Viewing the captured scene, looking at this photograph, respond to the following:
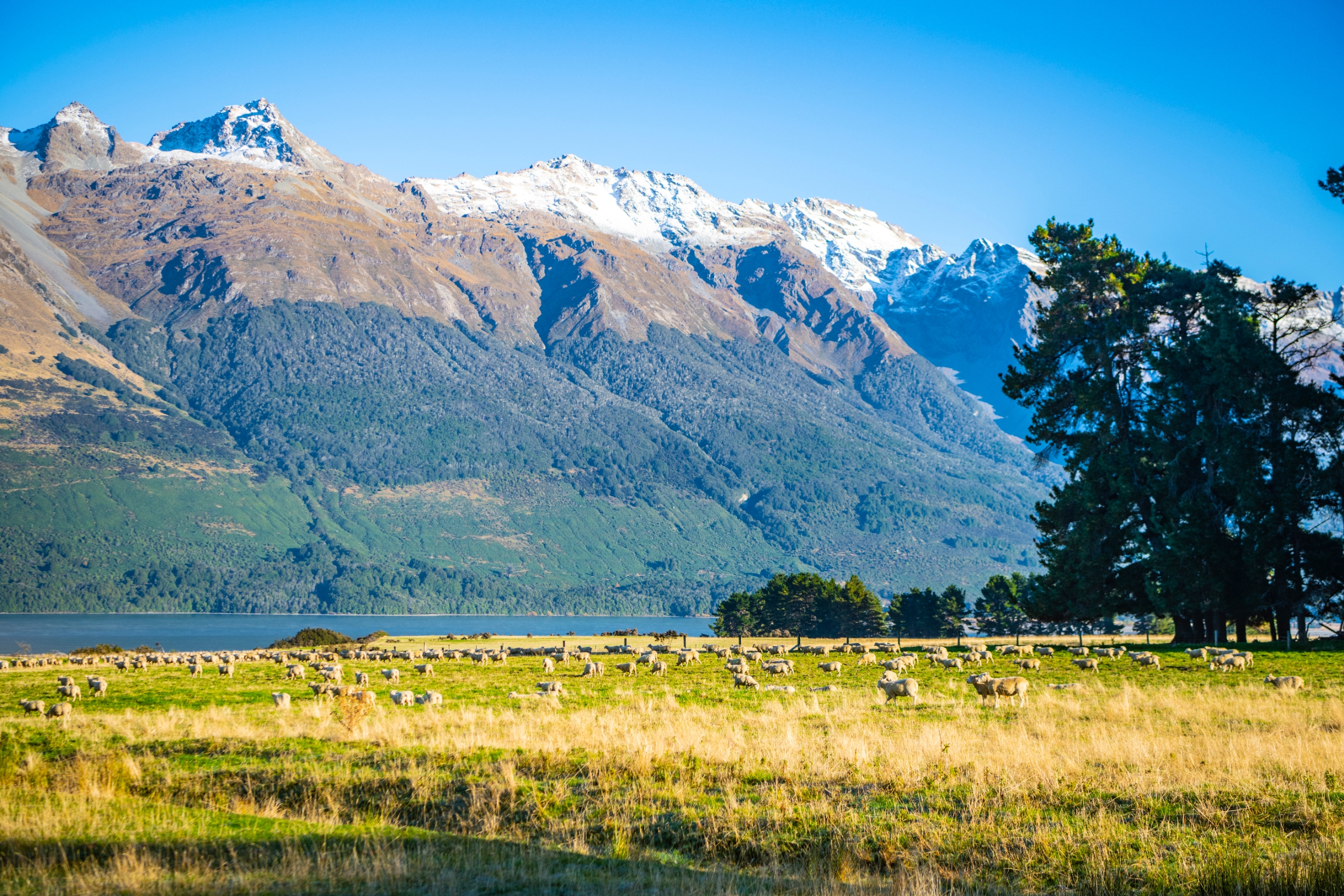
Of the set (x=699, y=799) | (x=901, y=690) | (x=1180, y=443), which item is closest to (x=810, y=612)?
(x=1180, y=443)

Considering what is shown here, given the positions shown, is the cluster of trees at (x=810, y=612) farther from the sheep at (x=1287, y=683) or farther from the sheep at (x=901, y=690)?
the sheep at (x=901, y=690)

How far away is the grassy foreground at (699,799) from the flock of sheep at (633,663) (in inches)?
92.6

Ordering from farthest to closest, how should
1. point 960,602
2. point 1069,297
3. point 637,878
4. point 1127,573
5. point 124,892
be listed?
point 960,602
point 1069,297
point 1127,573
point 637,878
point 124,892

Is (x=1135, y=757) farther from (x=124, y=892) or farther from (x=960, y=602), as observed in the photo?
(x=960, y=602)

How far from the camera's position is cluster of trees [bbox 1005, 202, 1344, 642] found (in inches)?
1650

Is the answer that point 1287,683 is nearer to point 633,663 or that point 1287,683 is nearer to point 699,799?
point 699,799

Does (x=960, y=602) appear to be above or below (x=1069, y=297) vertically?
below

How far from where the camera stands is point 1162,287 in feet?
160

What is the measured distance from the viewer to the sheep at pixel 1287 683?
80.8 ft

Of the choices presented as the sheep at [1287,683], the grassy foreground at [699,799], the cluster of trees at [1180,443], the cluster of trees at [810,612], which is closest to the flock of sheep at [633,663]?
the sheep at [1287,683]

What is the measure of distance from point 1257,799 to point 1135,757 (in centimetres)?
273

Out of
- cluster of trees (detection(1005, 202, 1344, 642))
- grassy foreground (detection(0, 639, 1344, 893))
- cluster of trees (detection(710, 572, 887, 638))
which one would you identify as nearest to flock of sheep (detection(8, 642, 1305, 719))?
grassy foreground (detection(0, 639, 1344, 893))

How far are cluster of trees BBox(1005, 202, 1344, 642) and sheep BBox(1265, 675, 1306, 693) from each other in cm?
1679

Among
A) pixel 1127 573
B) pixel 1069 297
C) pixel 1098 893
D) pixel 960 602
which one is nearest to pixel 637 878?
pixel 1098 893
